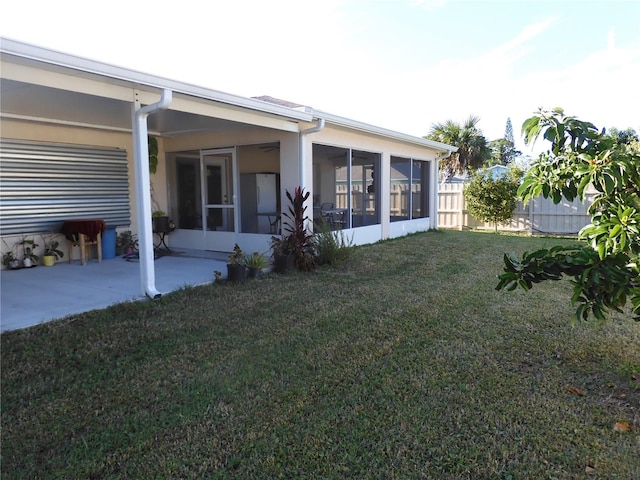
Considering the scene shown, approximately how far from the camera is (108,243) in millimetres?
7930

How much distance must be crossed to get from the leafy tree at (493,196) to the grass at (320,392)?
31.2ft

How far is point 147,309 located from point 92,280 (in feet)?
5.96

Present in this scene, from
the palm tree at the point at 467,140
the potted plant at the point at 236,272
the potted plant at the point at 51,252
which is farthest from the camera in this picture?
the palm tree at the point at 467,140

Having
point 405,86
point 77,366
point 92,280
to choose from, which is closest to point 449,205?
point 405,86

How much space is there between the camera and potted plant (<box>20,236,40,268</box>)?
693 centimetres

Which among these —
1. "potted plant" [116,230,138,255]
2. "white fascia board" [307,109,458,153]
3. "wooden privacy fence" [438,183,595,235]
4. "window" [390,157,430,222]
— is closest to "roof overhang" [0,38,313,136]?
"white fascia board" [307,109,458,153]

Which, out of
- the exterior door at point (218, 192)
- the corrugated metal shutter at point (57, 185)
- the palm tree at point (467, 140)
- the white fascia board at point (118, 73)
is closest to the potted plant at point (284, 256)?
the exterior door at point (218, 192)

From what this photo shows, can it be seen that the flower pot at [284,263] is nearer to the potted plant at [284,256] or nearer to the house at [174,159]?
the potted plant at [284,256]

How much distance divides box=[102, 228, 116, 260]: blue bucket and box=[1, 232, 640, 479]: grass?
130 inches

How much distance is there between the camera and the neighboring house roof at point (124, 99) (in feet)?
12.5

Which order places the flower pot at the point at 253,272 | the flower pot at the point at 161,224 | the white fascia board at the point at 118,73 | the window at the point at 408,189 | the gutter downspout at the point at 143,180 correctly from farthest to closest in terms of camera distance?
the window at the point at 408,189, the flower pot at the point at 161,224, the flower pot at the point at 253,272, the gutter downspout at the point at 143,180, the white fascia board at the point at 118,73

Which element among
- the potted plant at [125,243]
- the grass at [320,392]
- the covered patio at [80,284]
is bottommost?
the grass at [320,392]

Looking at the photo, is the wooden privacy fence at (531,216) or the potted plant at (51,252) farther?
the wooden privacy fence at (531,216)

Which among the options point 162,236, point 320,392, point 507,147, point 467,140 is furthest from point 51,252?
point 507,147
